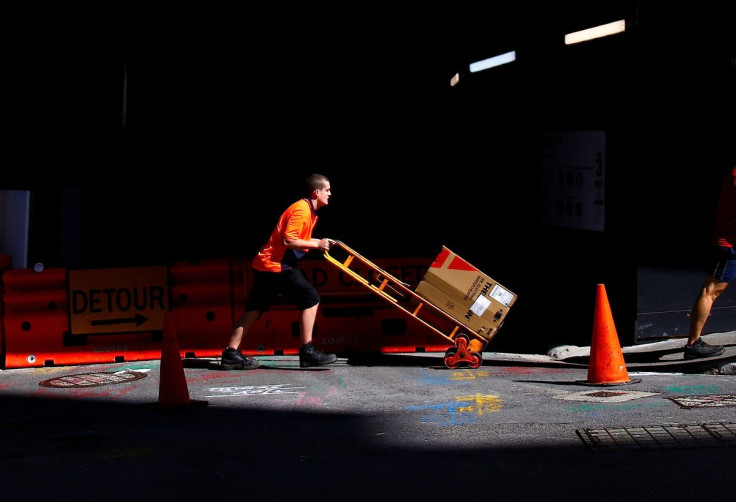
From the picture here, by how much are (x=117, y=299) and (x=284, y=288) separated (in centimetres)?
202

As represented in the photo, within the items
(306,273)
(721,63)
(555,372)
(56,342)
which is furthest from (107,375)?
(721,63)

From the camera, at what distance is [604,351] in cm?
954

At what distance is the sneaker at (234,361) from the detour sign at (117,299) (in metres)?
1.21

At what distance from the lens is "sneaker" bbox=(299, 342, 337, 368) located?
1104cm

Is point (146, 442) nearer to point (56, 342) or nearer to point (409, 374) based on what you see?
point (409, 374)

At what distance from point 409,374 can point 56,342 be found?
11.8 ft

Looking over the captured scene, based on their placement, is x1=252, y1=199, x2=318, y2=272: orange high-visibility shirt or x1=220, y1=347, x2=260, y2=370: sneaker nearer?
x1=252, y1=199, x2=318, y2=272: orange high-visibility shirt

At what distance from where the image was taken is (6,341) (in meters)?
11.7

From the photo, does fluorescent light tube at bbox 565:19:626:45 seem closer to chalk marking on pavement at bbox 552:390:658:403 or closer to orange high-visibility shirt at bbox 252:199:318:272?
orange high-visibility shirt at bbox 252:199:318:272

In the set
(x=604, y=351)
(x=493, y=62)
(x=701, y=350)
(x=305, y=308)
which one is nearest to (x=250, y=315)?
(x=305, y=308)

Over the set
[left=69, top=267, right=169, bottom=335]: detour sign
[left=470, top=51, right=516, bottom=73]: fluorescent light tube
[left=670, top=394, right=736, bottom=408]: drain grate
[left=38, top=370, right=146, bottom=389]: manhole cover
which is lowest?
[left=38, top=370, right=146, bottom=389]: manhole cover

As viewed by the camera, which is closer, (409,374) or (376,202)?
(409,374)

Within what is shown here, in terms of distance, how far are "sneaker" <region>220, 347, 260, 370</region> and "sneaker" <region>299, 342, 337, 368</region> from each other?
507 mm

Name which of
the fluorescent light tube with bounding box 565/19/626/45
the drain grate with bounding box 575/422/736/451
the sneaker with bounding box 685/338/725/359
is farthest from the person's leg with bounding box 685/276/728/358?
the drain grate with bounding box 575/422/736/451
